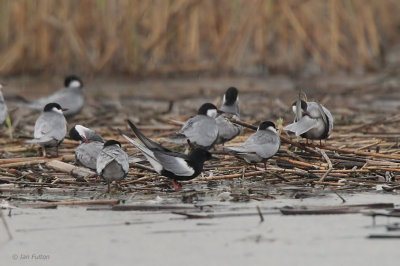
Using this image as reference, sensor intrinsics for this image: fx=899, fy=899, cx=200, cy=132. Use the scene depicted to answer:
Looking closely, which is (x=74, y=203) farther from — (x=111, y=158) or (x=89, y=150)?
(x=89, y=150)

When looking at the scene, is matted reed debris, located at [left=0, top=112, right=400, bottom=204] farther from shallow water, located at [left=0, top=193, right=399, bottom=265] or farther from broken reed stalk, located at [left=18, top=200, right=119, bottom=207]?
shallow water, located at [left=0, top=193, right=399, bottom=265]

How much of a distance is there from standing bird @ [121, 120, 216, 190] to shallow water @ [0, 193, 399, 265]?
2.76ft

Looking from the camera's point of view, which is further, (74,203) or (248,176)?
(248,176)

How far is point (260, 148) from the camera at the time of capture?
7914mm

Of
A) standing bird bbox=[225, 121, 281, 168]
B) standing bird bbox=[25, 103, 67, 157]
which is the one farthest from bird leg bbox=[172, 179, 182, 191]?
standing bird bbox=[25, 103, 67, 157]

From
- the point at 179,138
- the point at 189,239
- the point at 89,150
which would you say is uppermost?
the point at 179,138

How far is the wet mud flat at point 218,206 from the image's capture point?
543 centimetres

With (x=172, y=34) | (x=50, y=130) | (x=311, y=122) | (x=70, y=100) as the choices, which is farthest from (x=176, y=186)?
(x=172, y=34)

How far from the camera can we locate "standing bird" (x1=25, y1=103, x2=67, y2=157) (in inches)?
360

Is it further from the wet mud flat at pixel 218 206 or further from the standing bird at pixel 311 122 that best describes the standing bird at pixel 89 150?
the standing bird at pixel 311 122

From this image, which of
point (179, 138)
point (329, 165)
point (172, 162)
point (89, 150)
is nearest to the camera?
point (172, 162)

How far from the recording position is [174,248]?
5500 mm

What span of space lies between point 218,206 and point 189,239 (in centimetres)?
103

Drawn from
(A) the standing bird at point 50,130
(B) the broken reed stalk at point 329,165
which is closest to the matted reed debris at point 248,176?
(B) the broken reed stalk at point 329,165
